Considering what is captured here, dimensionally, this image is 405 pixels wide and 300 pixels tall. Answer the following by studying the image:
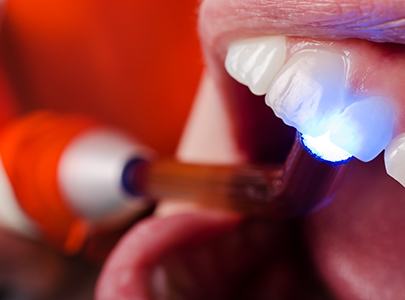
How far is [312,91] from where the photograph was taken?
0.40 meters

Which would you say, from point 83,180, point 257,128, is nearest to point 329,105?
point 257,128

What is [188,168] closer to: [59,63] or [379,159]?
[379,159]

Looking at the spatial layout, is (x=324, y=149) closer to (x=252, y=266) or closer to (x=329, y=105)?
(x=329, y=105)

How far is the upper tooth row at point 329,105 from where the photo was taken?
0.39 meters

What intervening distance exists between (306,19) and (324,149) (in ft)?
0.26

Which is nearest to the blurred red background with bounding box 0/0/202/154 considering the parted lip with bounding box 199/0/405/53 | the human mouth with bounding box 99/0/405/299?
the human mouth with bounding box 99/0/405/299

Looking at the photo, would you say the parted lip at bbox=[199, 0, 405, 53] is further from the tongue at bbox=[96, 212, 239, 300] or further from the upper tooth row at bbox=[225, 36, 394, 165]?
the tongue at bbox=[96, 212, 239, 300]

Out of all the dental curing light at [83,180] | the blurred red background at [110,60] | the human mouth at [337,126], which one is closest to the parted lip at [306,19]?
the human mouth at [337,126]

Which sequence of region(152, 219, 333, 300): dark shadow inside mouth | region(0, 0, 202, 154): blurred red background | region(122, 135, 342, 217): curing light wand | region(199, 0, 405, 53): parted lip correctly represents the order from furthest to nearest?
1. region(0, 0, 202, 154): blurred red background
2. region(152, 219, 333, 300): dark shadow inside mouth
3. region(122, 135, 342, 217): curing light wand
4. region(199, 0, 405, 53): parted lip

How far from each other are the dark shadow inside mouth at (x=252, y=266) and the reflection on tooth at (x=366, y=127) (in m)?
0.22

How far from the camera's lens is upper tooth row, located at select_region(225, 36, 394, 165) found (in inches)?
15.2

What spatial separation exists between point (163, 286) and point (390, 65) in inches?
10.7

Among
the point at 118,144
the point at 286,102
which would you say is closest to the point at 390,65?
the point at 286,102

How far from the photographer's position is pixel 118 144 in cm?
75
